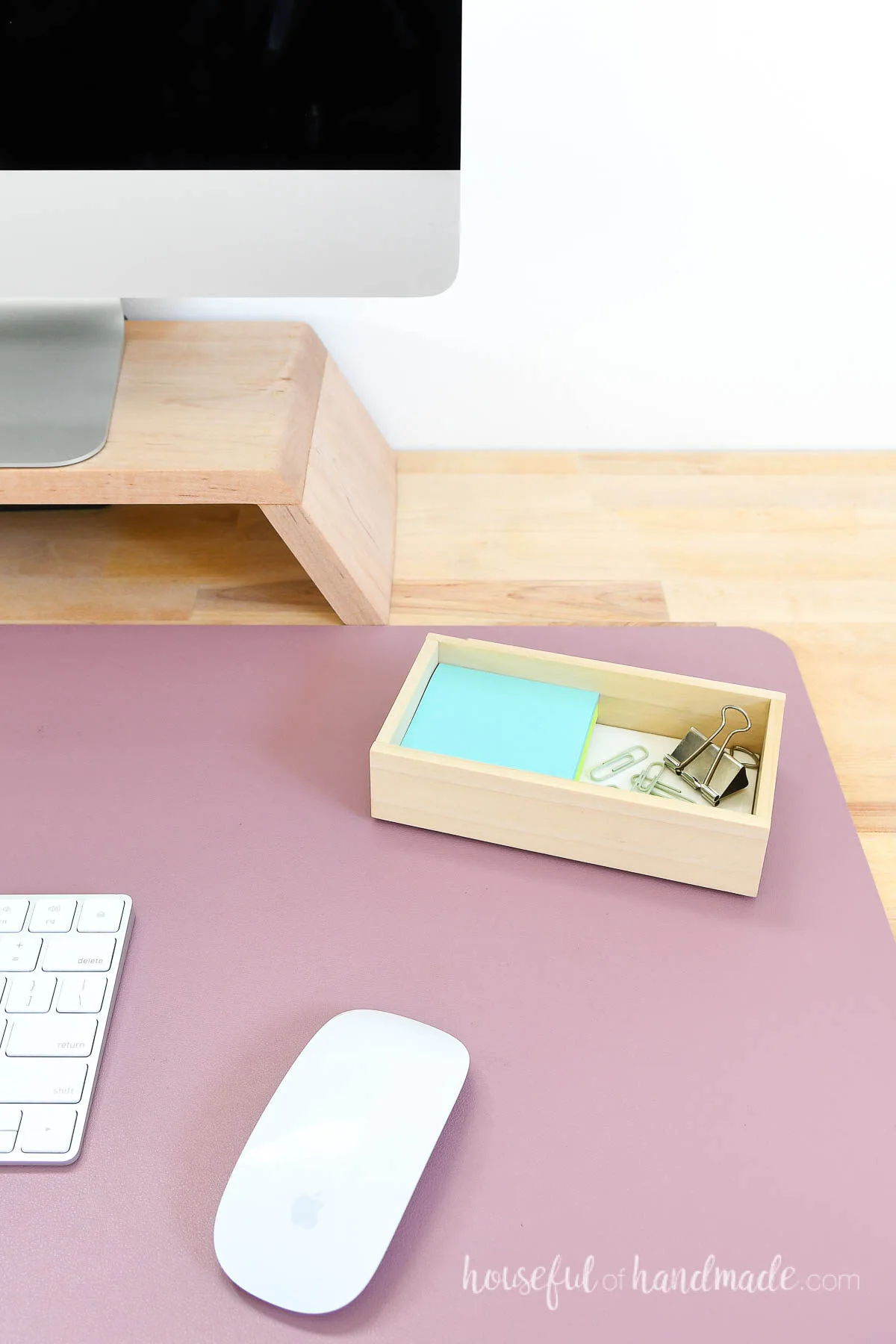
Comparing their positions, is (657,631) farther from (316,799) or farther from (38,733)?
(38,733)

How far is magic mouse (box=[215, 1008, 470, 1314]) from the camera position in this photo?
0.36m

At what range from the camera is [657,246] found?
82 centimetres

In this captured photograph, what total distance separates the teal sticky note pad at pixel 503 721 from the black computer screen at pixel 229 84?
12.0 inches

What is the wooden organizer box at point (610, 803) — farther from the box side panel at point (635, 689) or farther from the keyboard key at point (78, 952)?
the keyboard key at point (78, 952)

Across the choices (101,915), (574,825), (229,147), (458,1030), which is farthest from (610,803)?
(229,147)

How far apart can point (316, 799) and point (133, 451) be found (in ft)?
0.83

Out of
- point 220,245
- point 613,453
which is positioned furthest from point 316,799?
point 613,453

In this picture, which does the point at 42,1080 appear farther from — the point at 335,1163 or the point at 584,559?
the point at 584,559

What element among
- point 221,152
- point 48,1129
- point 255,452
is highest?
point 221,152

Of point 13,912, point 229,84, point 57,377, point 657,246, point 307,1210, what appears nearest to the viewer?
point 307,1210

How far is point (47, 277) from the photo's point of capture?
0.63 meters

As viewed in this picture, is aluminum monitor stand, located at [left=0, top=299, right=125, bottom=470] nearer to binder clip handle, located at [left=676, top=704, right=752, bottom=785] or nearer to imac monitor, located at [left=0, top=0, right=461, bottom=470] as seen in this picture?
imac monitor, located at [left=0, top=0, right=461, bottom=470]

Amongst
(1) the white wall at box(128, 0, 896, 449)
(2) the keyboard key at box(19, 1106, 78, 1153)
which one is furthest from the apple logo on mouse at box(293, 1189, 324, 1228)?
(1) the white wall at box(128, 0, 896, 449)

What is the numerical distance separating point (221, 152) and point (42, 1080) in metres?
0.50
